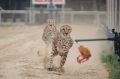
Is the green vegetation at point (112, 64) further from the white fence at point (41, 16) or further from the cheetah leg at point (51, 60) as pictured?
the white fence at point (41, 16)

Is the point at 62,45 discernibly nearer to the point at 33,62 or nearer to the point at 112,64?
the point at 112,64

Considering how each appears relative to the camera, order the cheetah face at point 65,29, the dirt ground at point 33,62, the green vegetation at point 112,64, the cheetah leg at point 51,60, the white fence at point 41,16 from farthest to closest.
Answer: the white fence at point 41,16, the cheetah leg at point 51,60, the cheetah face at point 65,29, the dirt ground at point 33,62, the green vegetation at point 112,64

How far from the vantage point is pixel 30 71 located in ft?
35.6

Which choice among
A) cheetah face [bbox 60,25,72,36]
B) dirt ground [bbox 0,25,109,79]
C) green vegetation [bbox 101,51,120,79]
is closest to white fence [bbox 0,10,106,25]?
dirt ground [bbox 0,25,109,79]

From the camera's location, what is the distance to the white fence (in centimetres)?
2508


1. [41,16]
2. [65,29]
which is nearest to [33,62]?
[65,29]

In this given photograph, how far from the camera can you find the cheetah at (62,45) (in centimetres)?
1080

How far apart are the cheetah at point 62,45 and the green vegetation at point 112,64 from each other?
99 centimetres

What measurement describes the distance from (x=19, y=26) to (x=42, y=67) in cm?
1253

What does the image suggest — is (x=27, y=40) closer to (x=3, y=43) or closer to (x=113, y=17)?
(x=3, y=43)

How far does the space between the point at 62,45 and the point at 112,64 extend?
4.76 feet

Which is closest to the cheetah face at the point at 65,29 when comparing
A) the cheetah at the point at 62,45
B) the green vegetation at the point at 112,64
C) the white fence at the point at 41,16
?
the cheetah at the point at 62,45

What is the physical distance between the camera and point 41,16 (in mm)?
25312

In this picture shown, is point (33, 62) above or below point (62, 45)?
below
